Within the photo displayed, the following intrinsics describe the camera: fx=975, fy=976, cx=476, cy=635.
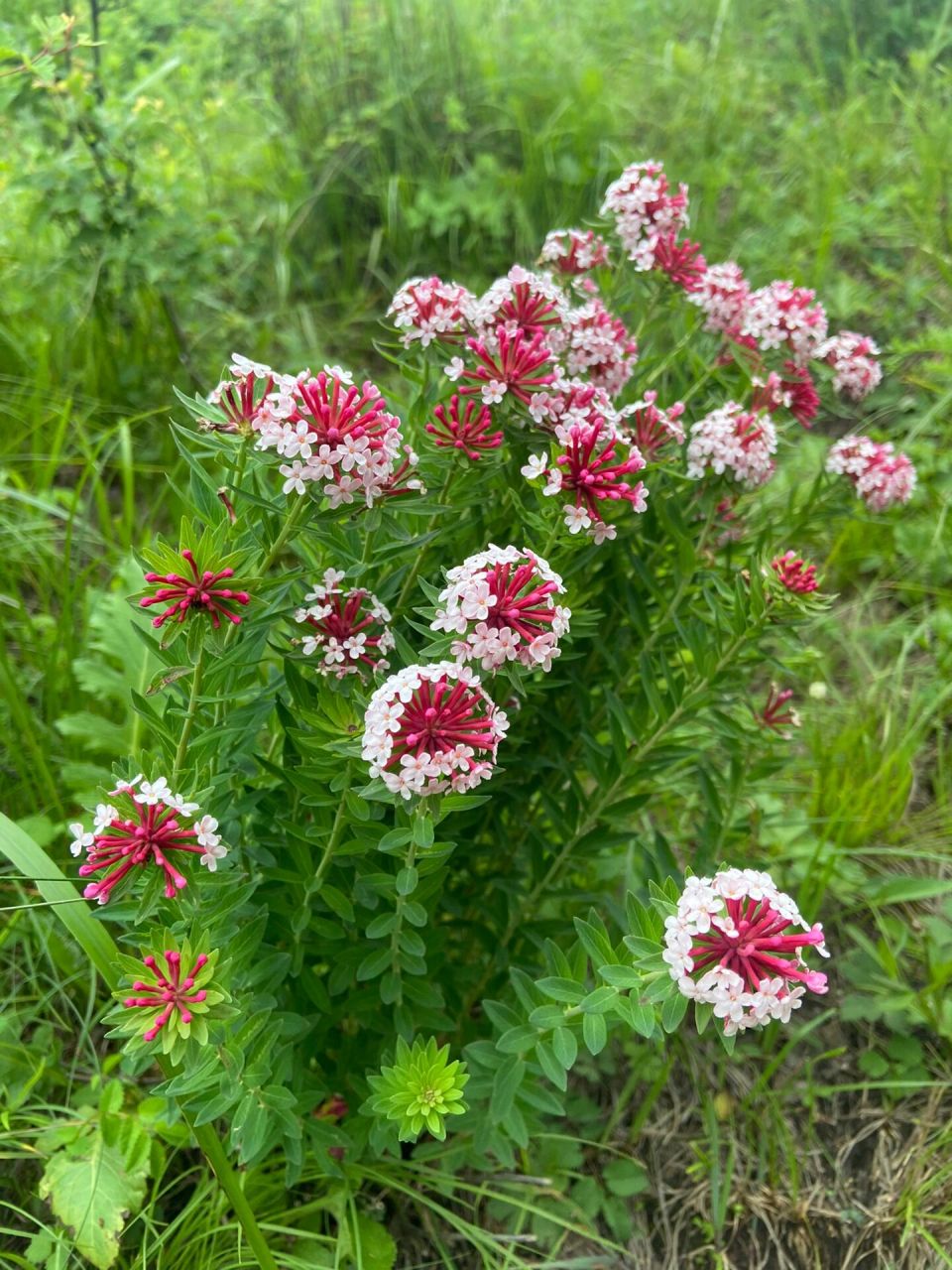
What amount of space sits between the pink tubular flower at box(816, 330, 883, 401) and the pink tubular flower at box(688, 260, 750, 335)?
0.20 metres

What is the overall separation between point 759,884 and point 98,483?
92.7 inches

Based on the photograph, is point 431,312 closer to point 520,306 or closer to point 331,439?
point 520,306

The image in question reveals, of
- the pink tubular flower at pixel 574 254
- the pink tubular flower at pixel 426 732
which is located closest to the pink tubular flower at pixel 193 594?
the pink tubular flower at pixel 426 732

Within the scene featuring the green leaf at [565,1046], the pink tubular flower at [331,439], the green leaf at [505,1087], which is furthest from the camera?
the green leaf at [505,1087]

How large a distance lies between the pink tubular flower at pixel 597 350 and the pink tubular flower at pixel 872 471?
19.8 inches

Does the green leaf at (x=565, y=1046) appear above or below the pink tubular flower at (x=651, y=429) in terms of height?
below

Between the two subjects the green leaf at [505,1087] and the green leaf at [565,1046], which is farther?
the green leaf at [505,1087]

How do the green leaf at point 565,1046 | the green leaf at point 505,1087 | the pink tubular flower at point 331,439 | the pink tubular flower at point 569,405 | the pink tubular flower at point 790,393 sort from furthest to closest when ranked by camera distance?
the pink tubular flower at point 790,393
the green leaf at point 505,1087
the pink tubular flower at point 569,405
the green leaf at point 565,1046
the pink tubular flower at point 331,439

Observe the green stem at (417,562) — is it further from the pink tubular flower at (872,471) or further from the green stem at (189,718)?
the pink tubular flower at (872,471)

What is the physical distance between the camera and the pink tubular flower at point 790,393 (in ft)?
6.32

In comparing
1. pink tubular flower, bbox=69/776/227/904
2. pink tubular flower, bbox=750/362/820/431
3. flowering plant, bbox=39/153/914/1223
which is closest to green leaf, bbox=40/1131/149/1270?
flowering plant, bbox=39/153/914/1223

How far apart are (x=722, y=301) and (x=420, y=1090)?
1.58m

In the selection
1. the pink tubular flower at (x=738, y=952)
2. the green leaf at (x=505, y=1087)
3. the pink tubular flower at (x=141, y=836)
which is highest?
the pink tubular flower at (x=141, y=836)

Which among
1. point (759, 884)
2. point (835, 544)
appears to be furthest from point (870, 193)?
point (759, 884)
